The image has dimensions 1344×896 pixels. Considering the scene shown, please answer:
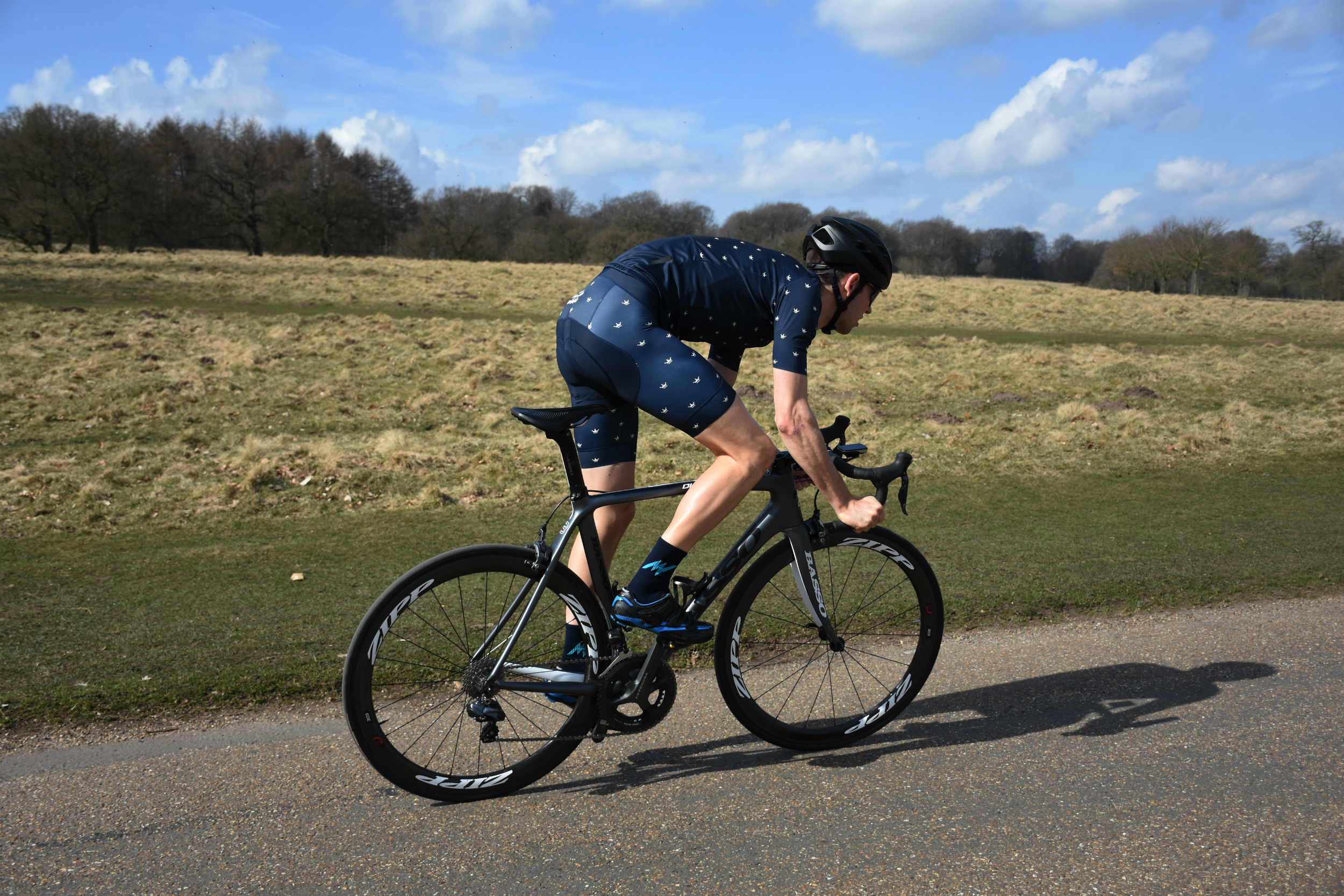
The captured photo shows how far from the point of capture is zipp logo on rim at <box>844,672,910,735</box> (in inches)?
140

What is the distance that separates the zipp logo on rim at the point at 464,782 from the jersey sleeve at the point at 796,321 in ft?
5.67

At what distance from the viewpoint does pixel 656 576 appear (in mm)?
3174

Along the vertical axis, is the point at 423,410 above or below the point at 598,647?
above

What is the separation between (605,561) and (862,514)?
3.16 feet

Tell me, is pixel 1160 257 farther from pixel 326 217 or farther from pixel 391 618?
pixel 391 618

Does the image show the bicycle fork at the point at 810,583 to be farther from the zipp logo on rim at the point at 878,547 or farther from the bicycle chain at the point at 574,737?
the bicycle chain at the point at 574,737

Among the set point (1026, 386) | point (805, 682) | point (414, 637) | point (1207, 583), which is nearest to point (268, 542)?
point (414, 637)

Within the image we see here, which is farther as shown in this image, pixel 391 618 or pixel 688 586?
pixel 688 586

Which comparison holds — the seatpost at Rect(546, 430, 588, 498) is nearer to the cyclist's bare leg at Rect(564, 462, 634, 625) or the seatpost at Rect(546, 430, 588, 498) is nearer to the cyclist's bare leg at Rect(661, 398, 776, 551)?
the cyclist's bare leg at Rect(564, 462, 634, 625)

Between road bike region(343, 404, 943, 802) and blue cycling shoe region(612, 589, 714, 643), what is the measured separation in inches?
2.1

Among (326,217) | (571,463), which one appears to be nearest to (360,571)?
(571,463)

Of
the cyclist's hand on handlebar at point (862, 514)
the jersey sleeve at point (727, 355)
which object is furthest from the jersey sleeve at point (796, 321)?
the cyclist's hand on handlebar at point (862, 514)

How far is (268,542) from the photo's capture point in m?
6.55

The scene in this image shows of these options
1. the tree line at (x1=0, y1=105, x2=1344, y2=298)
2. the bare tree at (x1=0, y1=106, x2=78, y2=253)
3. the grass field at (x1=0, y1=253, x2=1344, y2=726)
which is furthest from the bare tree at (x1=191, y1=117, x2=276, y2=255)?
the grass field at (x1=0, y1=253, x2=1344, y2=726)
